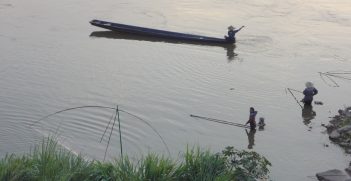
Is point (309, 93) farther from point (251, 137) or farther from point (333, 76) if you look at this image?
point (333, 76)

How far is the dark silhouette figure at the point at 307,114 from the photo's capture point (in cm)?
1549

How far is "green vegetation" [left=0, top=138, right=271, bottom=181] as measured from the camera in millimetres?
7820

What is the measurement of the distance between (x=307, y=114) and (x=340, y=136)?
2.26 meters

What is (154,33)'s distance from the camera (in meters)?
23.7

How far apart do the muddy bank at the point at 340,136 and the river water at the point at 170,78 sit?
0.86 feet

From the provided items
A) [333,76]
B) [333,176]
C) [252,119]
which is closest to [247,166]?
[333,176]

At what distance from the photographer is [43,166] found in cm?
789

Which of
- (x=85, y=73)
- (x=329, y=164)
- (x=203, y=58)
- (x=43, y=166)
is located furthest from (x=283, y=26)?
(x=43, y=166)

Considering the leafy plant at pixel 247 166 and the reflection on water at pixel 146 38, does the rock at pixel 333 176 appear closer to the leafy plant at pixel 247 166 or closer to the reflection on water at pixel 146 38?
the leafy plant at pixel 247 166

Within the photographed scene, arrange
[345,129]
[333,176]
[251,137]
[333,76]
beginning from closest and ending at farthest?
[333,176], [345,129], [251,137], [333,76]

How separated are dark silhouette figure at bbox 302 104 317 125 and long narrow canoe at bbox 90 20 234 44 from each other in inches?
293

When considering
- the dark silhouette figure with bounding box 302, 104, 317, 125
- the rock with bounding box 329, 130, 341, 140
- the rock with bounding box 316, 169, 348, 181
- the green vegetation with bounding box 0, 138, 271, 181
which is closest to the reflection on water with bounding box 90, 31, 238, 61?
the dark silhouette figure with bounding box 302, 104, 317, 125

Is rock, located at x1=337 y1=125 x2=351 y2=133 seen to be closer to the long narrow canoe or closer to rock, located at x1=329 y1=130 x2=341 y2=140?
rock, located at x1=329 y1=130 x2=341 y2=140

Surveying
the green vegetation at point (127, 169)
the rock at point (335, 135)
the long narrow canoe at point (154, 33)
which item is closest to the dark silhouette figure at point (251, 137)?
the rock at point (335, 135)
